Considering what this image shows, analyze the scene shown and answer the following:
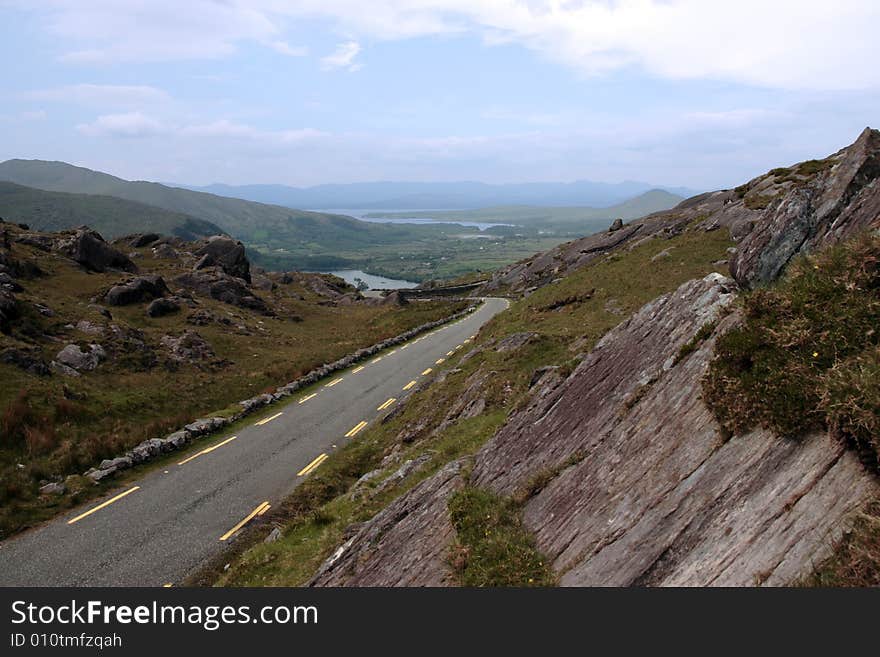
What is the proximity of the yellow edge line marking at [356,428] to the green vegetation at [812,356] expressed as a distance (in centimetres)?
2178

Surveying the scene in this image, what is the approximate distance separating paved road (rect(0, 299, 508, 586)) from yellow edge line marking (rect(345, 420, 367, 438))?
0.18ft

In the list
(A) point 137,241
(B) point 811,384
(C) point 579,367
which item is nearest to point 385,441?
(C) point 579,367

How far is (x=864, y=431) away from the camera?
602 centimetres

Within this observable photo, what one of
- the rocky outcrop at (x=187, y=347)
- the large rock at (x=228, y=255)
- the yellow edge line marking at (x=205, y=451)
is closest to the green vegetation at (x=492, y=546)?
the yellow edge line marking at (x=205, y=451)

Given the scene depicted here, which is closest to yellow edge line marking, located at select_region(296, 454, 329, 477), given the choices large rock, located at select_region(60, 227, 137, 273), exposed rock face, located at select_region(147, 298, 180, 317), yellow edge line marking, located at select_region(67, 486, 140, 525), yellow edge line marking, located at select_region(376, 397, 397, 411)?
yellow edge line marking, located at select_region(67, 486, 140, 525)

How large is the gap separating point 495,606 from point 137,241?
105 meters

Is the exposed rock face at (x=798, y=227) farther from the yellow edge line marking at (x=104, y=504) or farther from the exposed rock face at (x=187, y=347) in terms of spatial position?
the exposed rock face at (x=187, y=347)

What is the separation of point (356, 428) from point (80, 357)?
20.6 m

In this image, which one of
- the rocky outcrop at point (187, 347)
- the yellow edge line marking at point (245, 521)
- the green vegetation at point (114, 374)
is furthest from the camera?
the rocky outcrop at point (187, 347)

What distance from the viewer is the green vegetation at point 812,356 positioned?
6266mm

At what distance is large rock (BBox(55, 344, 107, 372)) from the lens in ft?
114

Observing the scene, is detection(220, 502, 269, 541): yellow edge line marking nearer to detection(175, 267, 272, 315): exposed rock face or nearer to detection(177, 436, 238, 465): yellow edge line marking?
detection(177, 436, 238, 465): yellow edge line marking

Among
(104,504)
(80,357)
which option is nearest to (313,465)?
(104,504)

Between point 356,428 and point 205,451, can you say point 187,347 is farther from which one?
point 356,428
